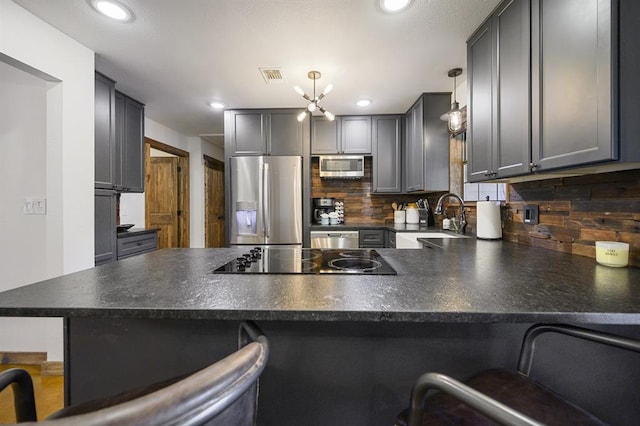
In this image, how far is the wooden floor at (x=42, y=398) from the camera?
1.72m

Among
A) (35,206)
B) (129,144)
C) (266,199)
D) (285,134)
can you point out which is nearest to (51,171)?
(35,206)

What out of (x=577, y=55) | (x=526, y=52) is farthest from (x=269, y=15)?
(x=577, y=55)

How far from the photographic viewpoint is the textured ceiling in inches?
68.7

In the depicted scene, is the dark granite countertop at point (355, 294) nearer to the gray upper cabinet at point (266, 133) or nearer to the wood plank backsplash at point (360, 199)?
the gray upper cabinet at point (266, 133)

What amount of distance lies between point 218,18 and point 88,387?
2060 millimetres

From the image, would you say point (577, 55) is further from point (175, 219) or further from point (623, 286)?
point (175, 219)

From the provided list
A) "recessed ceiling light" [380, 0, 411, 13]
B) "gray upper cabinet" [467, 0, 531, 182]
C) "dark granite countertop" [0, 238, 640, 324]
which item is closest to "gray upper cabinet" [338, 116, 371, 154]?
"gray upper cabinet" [467, 0, 531, 182]

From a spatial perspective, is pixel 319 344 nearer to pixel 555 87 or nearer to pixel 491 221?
pixel 555 87

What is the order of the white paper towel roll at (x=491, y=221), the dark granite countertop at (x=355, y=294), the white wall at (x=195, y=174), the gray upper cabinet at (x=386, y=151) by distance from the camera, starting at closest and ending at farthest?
1. the dark granite countertop at (x=355, y=294)
2. the white paper towel roll at (x=491, y=221)
3. the gray upper cabinet at (x=386, y=151)
4. the white wall at (x=195, y=174)

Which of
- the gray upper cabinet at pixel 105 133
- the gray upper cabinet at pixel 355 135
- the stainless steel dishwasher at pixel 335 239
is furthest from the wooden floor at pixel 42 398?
the gray upper cabinet at pixel 355 135

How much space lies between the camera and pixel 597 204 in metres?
1.41

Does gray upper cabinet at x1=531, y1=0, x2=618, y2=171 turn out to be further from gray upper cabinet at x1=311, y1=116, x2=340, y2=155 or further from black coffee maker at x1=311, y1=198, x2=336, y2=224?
black coffee maker at x1=311, y1=198, x2=336, y2=224

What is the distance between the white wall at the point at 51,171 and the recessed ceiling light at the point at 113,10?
50 cm

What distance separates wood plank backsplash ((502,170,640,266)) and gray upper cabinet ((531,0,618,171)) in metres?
0.35
